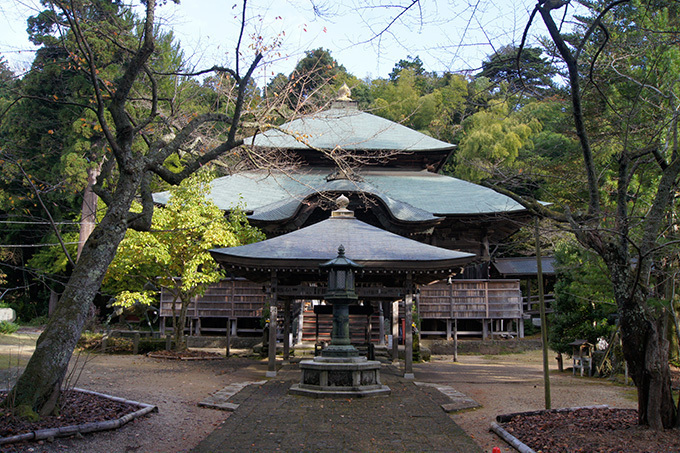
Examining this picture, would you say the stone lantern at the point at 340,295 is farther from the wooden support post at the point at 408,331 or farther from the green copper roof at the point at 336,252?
the wooden support post at the point at 408,331

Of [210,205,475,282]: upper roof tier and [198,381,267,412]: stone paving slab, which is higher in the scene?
[210,205,475,282]: upper roof tier

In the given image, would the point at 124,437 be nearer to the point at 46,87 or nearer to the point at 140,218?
the point at 140,218

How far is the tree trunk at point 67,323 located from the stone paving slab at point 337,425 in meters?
1.95

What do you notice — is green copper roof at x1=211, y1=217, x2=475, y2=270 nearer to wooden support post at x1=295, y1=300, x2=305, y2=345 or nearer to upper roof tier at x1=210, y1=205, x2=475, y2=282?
upper roof tier at x1=210, y1=205, x2=475, y2=282

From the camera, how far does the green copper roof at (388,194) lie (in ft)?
56.8

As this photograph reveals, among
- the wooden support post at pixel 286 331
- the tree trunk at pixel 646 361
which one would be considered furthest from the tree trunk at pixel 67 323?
the wooden support post at pixel 286 331

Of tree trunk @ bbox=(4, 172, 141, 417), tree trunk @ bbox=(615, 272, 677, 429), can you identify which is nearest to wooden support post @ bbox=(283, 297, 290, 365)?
tree trunk @ bbox=(4, 172, 141, 417)

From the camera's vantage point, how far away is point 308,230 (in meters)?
13.4

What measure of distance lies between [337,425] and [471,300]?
12.7 metres

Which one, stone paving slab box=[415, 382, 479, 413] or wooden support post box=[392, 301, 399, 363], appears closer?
stone paving slab box=[415, 382, 479, 413]

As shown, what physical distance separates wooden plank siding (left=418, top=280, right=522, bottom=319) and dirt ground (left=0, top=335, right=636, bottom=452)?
2.04 m

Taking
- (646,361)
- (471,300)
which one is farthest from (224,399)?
(471,300)

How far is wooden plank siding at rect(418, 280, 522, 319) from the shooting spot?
1856cm

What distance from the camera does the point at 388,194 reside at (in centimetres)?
2039
